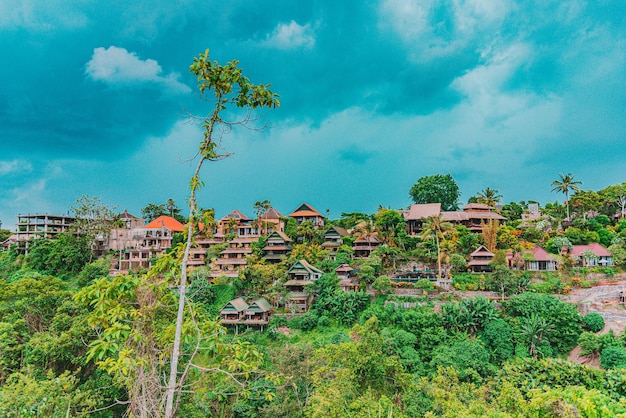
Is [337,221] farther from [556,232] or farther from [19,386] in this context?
[19,386]

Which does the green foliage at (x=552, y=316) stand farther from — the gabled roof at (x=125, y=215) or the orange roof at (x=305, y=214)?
the gabled roof at (x=125, y=215)

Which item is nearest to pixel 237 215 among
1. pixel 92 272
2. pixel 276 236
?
pixel 276 236

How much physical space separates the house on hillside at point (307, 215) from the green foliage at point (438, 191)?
46.4ft

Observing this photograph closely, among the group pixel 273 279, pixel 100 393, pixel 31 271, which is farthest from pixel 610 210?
pixel 31 271

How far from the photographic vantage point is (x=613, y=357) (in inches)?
680

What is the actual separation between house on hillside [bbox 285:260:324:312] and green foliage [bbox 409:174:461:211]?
22.5 meters

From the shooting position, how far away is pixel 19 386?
9984 millimetres

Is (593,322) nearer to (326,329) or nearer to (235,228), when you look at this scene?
(326,329)

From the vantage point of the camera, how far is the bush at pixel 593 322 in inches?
770

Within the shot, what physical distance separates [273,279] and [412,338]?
12.1m

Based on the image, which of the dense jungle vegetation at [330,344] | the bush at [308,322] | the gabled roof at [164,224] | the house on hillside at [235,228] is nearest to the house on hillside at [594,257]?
the dense jungle vegetation at [330,344]

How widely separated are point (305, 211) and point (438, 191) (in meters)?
17.6

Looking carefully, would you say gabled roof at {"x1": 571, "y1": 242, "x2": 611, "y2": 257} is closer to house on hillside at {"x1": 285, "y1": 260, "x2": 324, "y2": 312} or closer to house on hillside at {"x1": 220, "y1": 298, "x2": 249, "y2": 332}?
house on hillside at {"x1": 285, "y1": 260, "x2": 324, "y2": 312}

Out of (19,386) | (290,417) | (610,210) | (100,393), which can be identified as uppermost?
(610,210)
